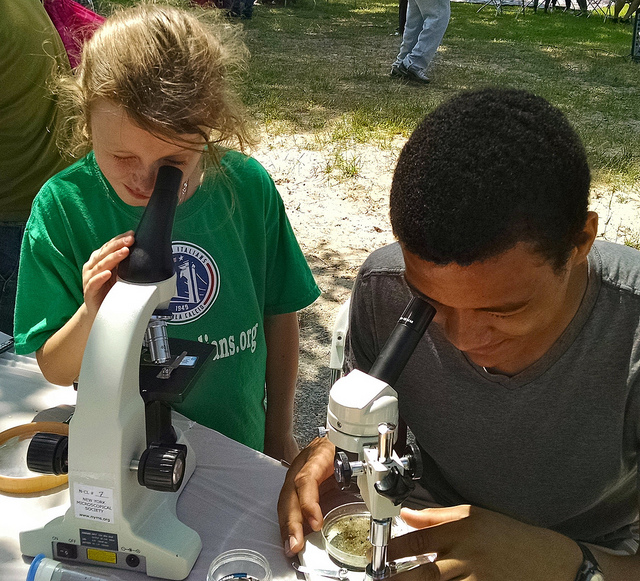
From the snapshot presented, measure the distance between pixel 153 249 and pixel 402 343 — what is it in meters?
0.43

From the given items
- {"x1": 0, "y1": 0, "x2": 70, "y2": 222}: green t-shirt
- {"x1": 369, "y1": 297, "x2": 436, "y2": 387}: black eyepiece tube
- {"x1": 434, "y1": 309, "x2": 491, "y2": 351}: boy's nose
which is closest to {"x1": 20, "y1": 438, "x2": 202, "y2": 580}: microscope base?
{"x1": 369, "y1": 297, "x2": 436, "y2": 387}: black eyepiece tube

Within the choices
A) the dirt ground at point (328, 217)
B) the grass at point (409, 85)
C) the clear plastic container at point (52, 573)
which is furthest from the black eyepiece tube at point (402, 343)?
the dirt ground at point (328, 217)

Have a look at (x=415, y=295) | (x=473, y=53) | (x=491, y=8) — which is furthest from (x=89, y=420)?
(x=491, y=8)

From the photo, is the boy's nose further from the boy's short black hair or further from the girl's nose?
the girl's nose

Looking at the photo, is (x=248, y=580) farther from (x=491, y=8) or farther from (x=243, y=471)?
(x=491, y=8)

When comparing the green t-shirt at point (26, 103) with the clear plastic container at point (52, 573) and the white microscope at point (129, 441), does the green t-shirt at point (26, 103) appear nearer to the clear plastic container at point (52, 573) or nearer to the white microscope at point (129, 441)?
the white microscope at point (129, 441)

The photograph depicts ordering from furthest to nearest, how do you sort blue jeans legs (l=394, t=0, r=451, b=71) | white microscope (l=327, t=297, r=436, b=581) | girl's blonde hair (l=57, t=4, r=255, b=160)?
1. blue jeans legs (l=394, t=0, r=451, b=71)
2. girl's blonde hair (l=57, t=4, r=255, b=160)
3. white microscope (l=327, t=297, r=436, b=581)

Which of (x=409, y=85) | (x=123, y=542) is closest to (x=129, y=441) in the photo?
(x=123, y=542)

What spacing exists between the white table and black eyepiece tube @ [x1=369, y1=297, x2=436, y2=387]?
462 mm

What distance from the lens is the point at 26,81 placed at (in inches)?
89.0

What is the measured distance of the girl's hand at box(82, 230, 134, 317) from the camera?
48.3 inches

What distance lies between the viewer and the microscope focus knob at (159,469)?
1156mm

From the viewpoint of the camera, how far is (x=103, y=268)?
1265 millimetres

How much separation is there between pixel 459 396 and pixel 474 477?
0.65 ft
